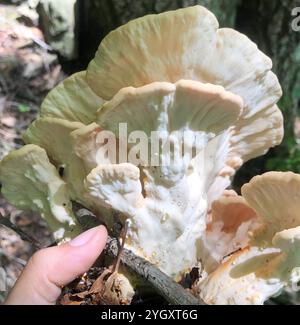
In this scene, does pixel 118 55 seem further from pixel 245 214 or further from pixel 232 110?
pixel 245 214

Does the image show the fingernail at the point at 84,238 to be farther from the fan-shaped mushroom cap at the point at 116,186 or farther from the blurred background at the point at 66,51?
the blurred background at the point at 66,51

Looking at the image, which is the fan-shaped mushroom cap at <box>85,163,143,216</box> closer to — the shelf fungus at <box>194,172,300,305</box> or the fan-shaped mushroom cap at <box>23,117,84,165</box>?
the fan-shaped mushroom cap at <box>23,117,84,165</box>

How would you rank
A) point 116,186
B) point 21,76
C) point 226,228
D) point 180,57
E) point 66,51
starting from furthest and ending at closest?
point 21,76, point 66,51, point 226,228, point 116,186, point 180,57

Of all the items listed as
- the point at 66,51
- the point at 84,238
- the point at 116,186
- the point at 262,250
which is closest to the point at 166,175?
the point at 116,186

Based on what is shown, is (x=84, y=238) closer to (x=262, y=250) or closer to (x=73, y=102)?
(x=73, y=102)

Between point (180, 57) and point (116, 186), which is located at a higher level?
point (180, 57)
